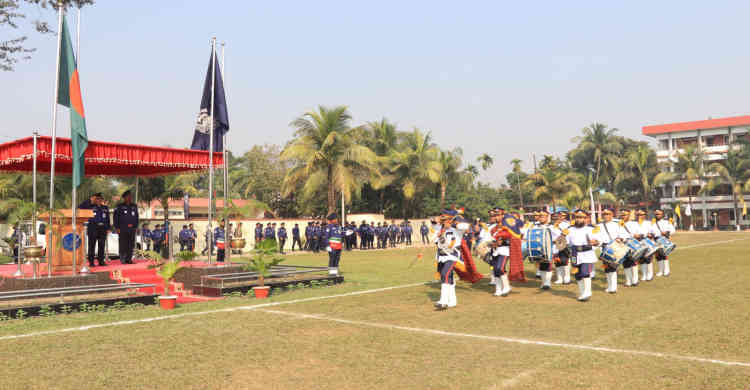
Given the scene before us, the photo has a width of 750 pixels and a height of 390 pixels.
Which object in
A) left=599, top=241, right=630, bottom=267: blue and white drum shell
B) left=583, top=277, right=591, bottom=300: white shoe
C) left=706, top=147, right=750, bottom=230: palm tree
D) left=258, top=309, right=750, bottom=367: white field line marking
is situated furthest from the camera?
left=706, top=147, right=750, bottom=230: palm tree

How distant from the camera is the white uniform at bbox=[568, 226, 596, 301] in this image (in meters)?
10.7

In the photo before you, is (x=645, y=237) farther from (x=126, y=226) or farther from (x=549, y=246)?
(x=126, y=226)

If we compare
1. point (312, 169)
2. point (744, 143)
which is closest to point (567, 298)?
point (312, 169)

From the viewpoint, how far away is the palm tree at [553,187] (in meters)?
51.8

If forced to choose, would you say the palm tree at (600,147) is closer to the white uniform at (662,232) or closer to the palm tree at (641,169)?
the palm tree at (641,169)

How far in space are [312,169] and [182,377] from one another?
26135 mm

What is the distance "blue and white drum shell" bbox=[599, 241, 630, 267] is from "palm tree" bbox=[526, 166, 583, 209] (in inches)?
1595

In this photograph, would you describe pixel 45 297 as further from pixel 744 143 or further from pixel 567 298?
pixel 744 143

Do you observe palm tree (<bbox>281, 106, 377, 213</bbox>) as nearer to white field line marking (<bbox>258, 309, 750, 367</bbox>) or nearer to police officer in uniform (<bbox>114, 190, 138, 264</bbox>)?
police officer in uniform (<bbox>114, 190, 138, 264</bbox>)

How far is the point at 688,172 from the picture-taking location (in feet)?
194

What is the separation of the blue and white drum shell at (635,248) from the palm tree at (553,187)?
128ft

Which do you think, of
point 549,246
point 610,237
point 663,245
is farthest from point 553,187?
point 549,246

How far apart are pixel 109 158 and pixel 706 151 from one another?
223 ft

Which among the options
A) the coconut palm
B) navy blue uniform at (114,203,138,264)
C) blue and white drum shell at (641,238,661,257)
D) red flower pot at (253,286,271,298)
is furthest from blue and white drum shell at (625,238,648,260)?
the coconut palm
